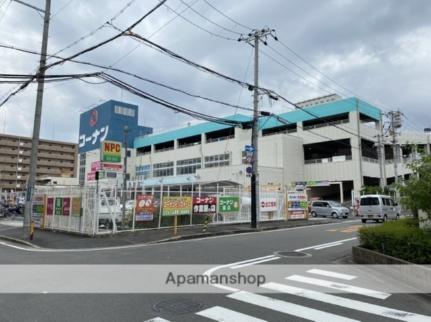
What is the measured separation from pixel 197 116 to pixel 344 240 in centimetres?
865

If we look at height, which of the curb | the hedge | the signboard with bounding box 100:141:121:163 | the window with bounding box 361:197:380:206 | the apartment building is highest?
the apartment building

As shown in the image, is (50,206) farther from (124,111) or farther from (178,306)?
(124,111)

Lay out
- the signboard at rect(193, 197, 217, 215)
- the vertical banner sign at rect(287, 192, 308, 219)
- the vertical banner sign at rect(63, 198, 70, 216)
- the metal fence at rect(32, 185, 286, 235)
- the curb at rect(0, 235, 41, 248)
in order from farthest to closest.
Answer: the vertical banner sign at rect(287, 192, 308, 219) → the signboard at rect(193, 197, 217, 215) → the vertical banner sign at rect(63, 198, 70, 216) → the metal fence at rect(32, 185, 286, 235) → the curb at rect(0, 235, 41, 248)

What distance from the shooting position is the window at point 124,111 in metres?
56.8

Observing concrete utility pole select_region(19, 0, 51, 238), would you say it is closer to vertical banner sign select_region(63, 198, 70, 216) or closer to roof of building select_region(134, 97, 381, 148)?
vertical banner sign select_region(63, 198, 70, 216)

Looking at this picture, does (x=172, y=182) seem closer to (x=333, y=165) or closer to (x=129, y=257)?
(x=333, y=165)

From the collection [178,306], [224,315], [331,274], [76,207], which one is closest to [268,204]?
[76,207]

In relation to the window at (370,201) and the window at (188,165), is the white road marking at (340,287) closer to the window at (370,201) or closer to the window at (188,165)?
the window at (370,201)

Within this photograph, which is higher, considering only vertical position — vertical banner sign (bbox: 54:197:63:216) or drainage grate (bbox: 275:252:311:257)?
vertical banner sign (bbox: 54:197:63:216)

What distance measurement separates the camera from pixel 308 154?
5841 cm

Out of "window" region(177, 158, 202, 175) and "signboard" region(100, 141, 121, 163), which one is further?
"window" region(177, 158, 202, 175)

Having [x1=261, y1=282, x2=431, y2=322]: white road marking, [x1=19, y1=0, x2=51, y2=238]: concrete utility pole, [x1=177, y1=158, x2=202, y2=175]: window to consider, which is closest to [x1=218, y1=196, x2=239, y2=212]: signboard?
[x1=19, y1=0, x2=51, y2=238]: concrete utility pole

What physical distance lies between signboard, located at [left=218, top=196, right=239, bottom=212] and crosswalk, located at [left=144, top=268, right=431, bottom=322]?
14719 millimetres

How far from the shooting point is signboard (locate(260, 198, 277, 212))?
26.0m
